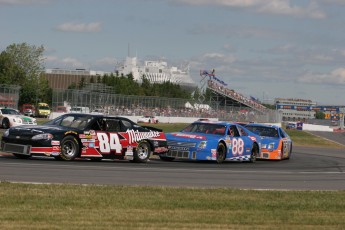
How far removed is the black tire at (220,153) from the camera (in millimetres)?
24600

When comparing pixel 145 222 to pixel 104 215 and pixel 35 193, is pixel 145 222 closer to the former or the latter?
pixel 104 215

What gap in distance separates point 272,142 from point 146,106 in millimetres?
67923

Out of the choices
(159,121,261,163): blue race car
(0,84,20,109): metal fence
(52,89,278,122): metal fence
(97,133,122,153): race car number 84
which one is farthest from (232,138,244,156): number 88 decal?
(52,89,278,122): metal fence

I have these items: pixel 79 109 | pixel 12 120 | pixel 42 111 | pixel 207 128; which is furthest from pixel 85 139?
pixel 42 111

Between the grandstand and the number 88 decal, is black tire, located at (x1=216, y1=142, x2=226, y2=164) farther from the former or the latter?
the grandstand

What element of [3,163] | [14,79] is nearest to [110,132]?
[3,163]

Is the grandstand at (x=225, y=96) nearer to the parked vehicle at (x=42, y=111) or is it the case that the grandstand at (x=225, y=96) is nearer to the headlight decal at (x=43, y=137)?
the parked vehicle at (x=42, y=111)

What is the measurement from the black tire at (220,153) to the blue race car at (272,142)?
3.36 m

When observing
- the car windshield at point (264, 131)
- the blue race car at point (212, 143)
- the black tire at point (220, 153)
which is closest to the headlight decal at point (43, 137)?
the blue race car at point (212, 143)

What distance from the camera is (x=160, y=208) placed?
11.4 m

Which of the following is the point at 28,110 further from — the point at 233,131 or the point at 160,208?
the point at 160,208

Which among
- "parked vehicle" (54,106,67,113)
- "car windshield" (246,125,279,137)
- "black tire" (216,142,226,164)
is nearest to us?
"black tire" (216,142,226,164)

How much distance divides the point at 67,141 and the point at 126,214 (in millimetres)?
10831

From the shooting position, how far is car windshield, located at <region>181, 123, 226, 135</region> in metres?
25.3
